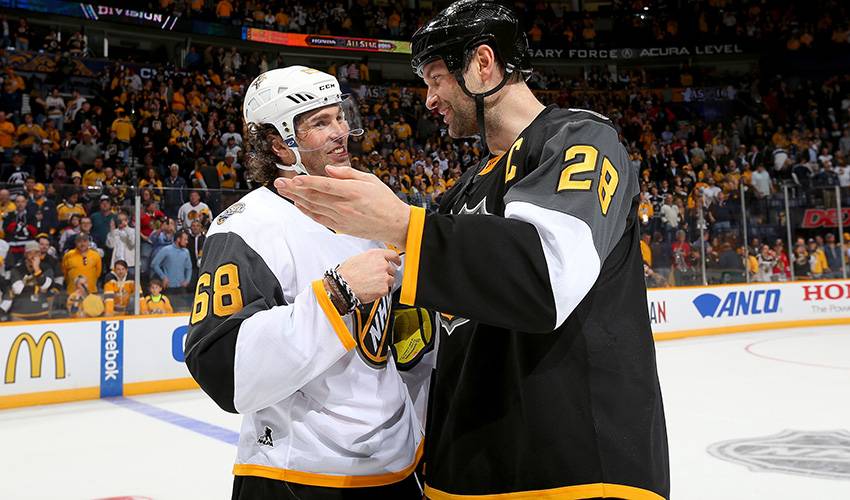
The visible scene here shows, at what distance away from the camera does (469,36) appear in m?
1.32

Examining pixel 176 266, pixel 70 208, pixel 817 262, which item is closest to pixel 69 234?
pixel 70 208

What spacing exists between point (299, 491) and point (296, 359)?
0.37m

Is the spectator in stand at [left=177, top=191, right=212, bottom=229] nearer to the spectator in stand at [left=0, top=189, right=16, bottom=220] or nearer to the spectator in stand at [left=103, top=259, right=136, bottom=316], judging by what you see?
the spectator in stand at [left=103, top=259, right=136, bottom=316]

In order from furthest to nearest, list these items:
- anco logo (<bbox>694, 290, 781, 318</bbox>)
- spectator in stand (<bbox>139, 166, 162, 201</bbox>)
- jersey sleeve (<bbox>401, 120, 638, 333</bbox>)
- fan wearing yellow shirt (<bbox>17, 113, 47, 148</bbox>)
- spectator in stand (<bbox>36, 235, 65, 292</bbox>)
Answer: fan wearing yellow shirt (<bbox>17, 113, 47, 148</bbox>)
spectator in stand (<bbox>139, 166, 162, 201</bbox>)
anco logo (<bbox>694, 290, 781, 318</bbox>)
spectator in stand (<bbox>36, 235, 65, 292</bbox>)
jersey sleeve (<bbox>401, 120, 638, 333</bbox>)

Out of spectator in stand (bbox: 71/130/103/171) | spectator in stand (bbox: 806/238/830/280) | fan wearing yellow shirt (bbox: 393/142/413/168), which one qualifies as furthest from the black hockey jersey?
fan wearing yellow shirt (bbox: 393/142/413/168)

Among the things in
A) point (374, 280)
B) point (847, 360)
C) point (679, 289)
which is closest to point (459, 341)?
point (374, 280)

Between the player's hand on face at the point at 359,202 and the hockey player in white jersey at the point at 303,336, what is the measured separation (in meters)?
0.25

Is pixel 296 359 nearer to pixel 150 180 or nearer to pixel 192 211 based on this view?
pixel 192 211

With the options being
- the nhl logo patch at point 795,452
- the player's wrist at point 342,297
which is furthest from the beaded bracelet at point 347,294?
the nhl logo patch at point 795,452

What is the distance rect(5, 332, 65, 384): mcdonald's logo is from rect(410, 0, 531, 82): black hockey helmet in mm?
5765

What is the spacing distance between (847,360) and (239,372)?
7519mm

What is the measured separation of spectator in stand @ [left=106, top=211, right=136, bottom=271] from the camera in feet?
20.3

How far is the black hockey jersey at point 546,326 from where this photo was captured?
0.94 meters

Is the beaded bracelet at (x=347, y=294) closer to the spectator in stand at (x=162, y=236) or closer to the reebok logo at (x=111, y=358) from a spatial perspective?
the spectator in stand at (x=162, y=236)
